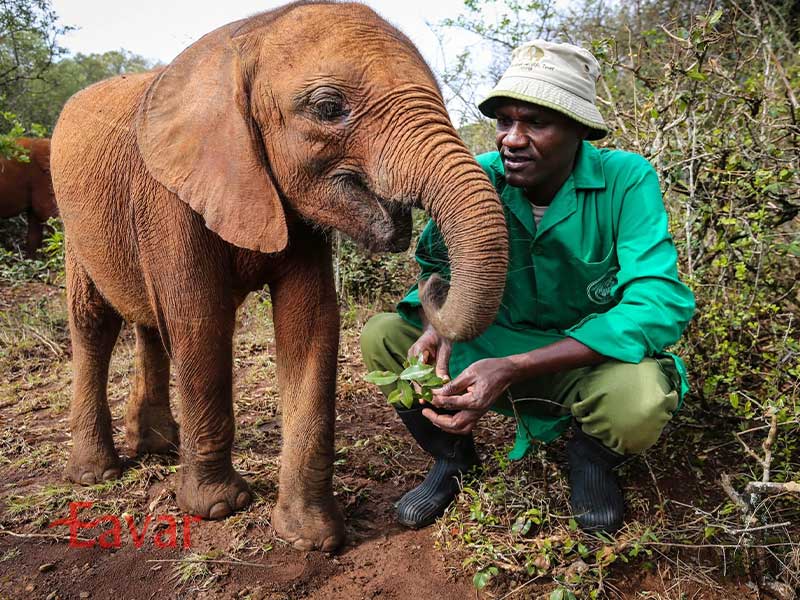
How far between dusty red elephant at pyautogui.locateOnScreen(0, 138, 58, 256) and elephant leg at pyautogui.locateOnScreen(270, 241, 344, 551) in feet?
28.7

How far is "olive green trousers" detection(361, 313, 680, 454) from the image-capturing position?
2801mm

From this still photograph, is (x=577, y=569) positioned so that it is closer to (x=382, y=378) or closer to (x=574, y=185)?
(x=382, y=378)

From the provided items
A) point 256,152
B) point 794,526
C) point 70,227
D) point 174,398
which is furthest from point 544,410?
point 174,398

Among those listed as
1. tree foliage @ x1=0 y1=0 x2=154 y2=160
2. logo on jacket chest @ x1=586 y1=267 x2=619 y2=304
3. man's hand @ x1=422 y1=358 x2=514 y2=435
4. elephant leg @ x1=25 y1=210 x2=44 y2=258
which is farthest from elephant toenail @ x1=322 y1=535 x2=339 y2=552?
elephant leg @ x1=25 y1=210 x2=44 y2=258

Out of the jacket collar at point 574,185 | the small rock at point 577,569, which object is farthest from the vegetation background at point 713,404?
the jacket collar at point 574,185

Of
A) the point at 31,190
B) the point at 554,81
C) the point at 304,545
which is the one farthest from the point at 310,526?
the point at 31,190

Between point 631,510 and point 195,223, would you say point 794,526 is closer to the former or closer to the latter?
point 631,510

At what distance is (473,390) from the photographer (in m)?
2.63

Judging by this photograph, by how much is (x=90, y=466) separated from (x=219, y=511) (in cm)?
107

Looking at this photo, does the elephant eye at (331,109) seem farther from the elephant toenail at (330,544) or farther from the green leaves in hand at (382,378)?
the elephant toenail at (330,544)

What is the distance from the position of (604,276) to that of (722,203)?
5.12 ft

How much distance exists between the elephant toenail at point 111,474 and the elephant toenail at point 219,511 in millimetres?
944

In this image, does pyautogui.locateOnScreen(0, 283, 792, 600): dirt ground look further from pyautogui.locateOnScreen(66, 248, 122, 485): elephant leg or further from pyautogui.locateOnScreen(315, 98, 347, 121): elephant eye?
pyautogui.locateOnScreen(315, 98, 347, 121): elephant eye

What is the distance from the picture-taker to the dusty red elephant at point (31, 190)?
10445 mm
